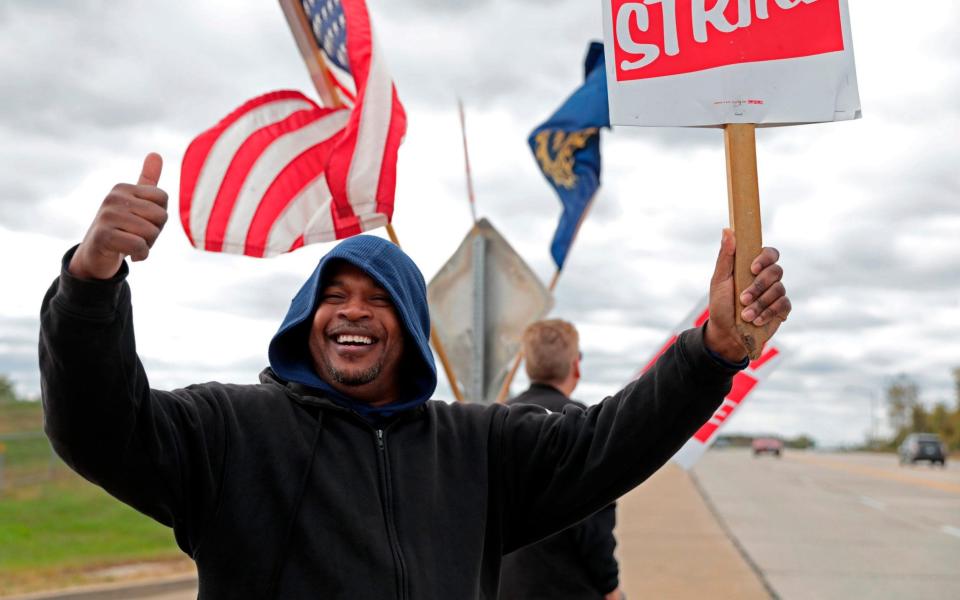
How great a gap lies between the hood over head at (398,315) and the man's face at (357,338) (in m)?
0.02

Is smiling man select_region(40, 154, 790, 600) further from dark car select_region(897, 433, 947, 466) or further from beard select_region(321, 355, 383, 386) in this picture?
dark car select_region(897, 433, 947, 466)

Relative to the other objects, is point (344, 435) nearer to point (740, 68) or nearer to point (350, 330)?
point (350, 330)

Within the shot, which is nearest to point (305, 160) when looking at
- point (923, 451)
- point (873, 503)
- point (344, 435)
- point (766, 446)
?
point (344, 435)

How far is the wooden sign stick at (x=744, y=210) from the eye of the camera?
2418 millimetres

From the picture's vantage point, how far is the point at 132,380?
7.11ft

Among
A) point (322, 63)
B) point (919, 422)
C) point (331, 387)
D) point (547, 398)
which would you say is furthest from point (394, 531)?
point (919, 422)

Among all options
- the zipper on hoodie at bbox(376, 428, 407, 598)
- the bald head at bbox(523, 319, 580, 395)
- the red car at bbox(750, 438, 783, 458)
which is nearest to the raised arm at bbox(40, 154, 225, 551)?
the zipper on hoodie at bbox(376, 428, 407, 598)

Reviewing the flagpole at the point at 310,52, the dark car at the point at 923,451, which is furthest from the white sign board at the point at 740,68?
the dark car at the point at 923,451

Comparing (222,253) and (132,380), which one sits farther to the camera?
(222,253)

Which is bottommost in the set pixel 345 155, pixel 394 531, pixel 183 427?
pixel 394 531

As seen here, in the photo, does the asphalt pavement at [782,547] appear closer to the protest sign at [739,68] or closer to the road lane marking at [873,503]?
the road lane marking at [873,503]

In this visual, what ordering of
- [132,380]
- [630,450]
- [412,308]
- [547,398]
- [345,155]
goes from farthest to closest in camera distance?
[345,155] < [547,398] < [412,308] < [630,450] < [132,380]

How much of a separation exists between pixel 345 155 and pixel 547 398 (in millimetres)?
1812

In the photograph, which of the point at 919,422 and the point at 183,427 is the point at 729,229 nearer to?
the point at 183,427
